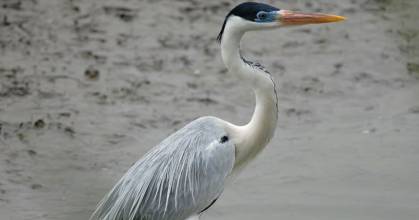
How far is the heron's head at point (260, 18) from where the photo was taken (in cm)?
617

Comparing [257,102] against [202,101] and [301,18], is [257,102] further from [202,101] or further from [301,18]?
[202,101]

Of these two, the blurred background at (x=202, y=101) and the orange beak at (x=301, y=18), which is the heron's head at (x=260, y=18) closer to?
the orange beak at (x=301, y=18)

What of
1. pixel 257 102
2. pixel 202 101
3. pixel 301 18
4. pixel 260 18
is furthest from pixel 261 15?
pixel 202 101

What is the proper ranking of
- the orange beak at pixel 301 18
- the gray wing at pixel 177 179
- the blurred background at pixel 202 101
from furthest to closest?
the blurred background at pixel 202 101 → the orange beak at pixel 301 18 → the gray wing at pixel 177 179

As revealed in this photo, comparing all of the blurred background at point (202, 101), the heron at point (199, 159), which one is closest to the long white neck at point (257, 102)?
the heron at point (199, 159)

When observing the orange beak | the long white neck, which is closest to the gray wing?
the long white neck

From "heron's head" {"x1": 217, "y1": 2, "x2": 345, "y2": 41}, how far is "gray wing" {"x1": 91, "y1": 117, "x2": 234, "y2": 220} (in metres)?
0.66

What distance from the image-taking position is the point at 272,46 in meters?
9.87

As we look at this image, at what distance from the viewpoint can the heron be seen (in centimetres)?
616

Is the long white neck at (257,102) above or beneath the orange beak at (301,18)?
beneath

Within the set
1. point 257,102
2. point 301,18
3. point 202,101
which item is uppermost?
point 301,18

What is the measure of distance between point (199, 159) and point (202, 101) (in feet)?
8.39

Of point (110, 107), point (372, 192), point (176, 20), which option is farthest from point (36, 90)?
point (372, 192)

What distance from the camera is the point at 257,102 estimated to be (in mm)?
6387
